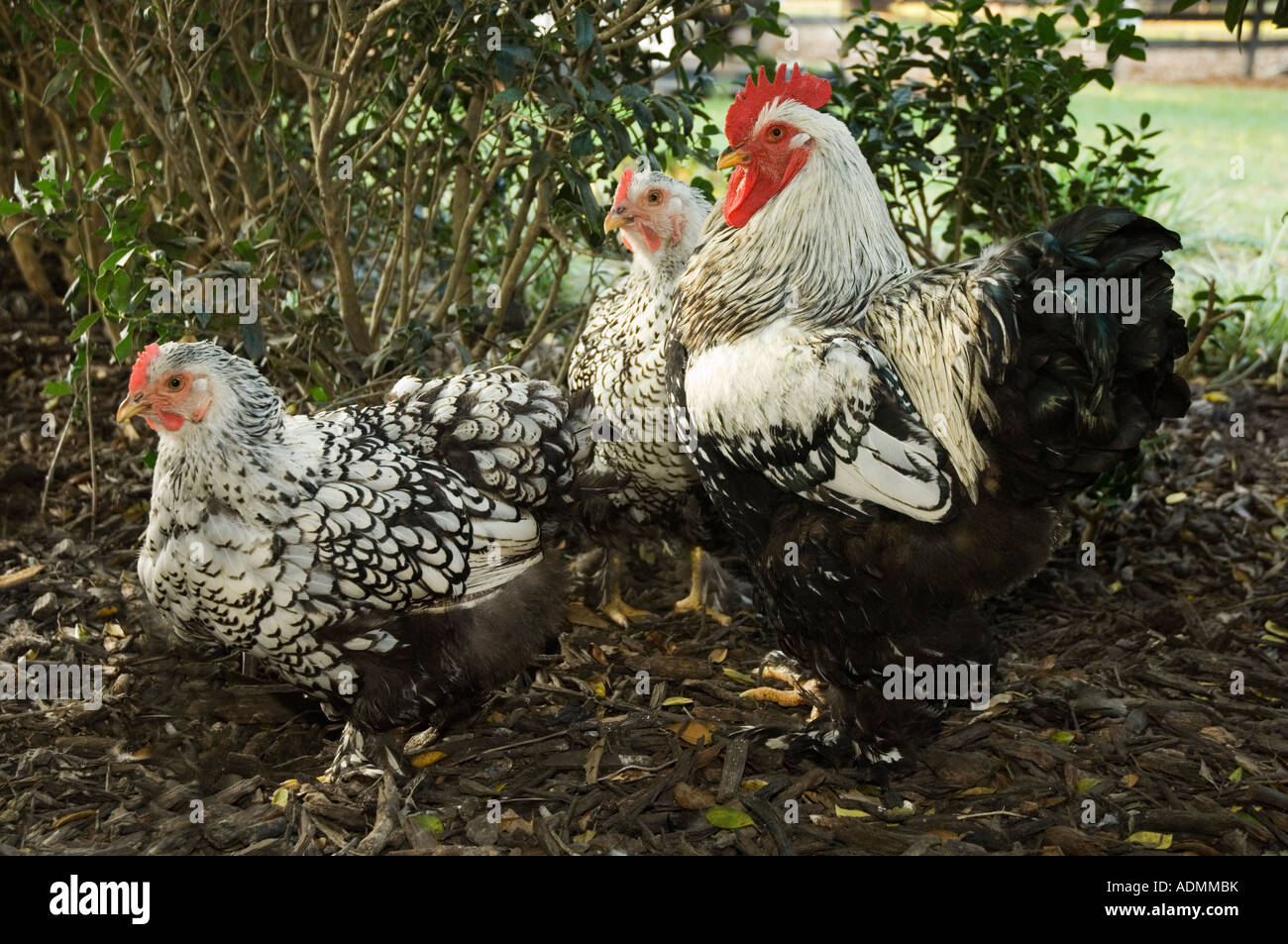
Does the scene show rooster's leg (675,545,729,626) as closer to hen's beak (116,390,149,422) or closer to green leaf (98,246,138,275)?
hen's beak (116,390,149,422)

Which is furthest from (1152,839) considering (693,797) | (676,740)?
(676,740)

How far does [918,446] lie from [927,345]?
0.33 metres

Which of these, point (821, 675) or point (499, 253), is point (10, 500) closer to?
point (499, 253)

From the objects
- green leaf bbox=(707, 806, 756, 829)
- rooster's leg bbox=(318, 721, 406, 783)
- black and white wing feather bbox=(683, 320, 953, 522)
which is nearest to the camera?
black and white wing feather bbox=(683, 320, 953, 522)

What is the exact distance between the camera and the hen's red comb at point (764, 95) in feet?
12.1

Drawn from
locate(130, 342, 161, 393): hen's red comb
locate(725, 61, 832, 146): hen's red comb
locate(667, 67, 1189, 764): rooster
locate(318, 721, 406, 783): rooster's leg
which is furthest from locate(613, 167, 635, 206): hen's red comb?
locate(318, 721, 406, 783): rooster's leg

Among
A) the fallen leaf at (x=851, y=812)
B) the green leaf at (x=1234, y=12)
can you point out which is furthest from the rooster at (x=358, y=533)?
the green leaf at (x=1234, y=12)

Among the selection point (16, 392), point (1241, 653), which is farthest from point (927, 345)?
point (16, 392)

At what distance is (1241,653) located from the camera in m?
4.58

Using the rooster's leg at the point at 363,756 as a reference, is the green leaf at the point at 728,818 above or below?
below

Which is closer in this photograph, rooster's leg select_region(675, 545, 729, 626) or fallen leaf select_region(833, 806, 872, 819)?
fallen leaf select_region(833, 806, 872, 819)

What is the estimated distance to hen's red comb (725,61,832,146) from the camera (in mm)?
3699

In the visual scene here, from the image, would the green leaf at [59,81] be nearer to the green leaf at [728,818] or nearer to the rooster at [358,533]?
the rooster at [358,533]

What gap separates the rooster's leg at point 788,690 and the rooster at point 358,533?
2.94 feet
